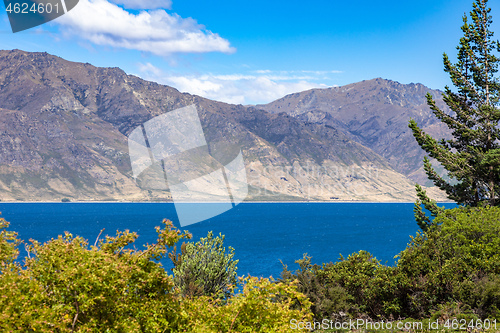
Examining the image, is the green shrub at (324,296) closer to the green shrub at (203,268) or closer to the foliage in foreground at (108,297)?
the green shrub at (203,268)

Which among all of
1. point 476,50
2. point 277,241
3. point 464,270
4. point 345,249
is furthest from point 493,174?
point 277,241

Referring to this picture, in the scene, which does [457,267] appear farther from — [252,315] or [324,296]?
[252,315]

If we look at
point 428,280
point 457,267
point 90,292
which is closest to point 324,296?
point 428,280

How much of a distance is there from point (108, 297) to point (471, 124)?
130 feet

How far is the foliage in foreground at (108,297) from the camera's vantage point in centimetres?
903

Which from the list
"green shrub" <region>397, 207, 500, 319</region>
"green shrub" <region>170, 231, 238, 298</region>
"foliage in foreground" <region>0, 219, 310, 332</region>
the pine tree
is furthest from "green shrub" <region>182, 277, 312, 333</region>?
the pine tree

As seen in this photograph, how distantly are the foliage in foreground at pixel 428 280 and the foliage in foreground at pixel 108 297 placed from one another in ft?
45.9

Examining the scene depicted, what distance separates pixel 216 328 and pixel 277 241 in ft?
498

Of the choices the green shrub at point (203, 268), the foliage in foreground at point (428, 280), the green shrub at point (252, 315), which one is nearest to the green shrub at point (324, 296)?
the foliage in foreground at point (428, 280)

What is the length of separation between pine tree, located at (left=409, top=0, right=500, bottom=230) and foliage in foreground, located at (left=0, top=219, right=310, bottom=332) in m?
31.6

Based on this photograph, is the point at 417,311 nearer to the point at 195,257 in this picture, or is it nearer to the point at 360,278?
the point at 360,278

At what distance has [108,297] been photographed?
31.6ft

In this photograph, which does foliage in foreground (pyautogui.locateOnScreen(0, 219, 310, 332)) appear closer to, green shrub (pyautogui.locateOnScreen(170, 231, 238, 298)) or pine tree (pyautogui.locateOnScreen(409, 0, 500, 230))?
green shrub (pyautogui.locateOnScreen(170, 231, 238, 298))

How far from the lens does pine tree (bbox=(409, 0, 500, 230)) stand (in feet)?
123
